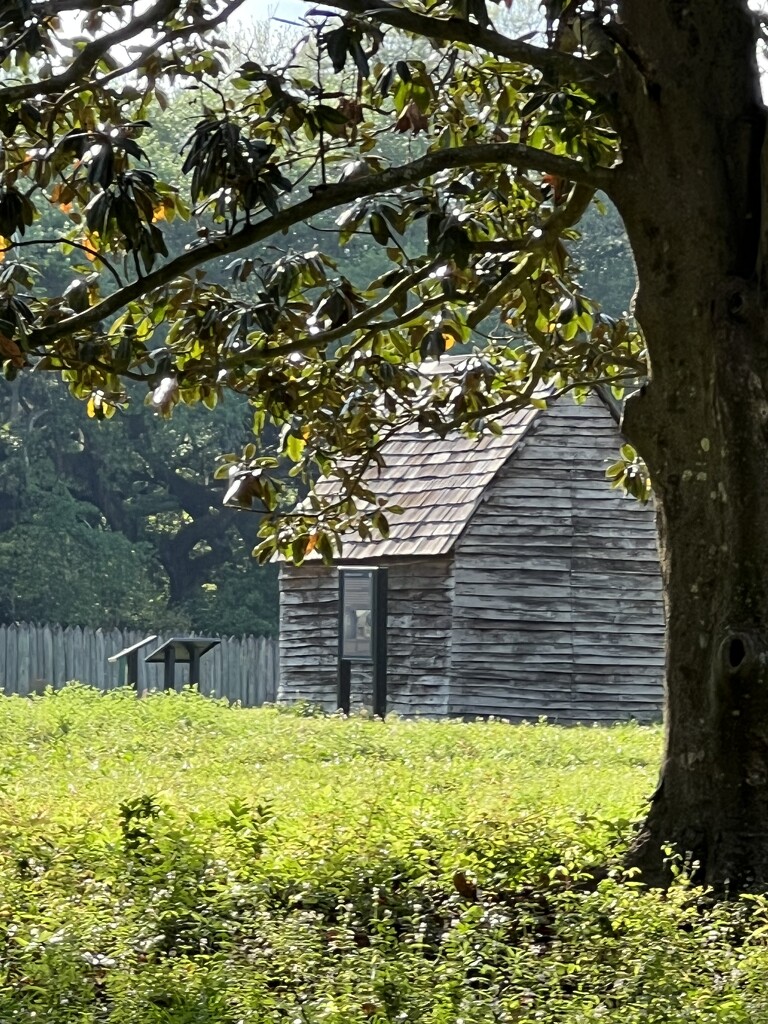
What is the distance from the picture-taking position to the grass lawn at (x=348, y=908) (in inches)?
215

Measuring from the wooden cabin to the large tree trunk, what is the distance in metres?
15.6

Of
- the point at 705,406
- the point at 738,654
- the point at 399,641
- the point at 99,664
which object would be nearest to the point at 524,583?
the point at 399,641

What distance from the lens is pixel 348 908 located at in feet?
21.1

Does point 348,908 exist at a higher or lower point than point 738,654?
lower

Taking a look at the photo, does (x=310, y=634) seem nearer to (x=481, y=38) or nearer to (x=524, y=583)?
(x=524, y=583)

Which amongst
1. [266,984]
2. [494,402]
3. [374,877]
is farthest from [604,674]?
[266,984]

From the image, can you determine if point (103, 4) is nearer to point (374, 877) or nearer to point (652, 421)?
point (652, 421)

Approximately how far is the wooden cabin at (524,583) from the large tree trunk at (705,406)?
51.2ft

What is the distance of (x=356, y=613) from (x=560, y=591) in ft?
15.9

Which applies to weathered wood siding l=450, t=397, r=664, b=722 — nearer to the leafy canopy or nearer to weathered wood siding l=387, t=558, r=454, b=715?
weathered wood siding l=387, t=558, r=454, b=715

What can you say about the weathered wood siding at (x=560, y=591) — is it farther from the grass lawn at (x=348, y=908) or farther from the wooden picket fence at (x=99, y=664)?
the wooden picket fence at (x=99, y=664)

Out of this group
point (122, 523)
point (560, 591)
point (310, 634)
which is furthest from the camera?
point (122, 523)

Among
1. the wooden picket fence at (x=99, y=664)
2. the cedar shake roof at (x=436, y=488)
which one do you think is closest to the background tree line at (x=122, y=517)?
the wooden picket fence at (x=99, y=664)

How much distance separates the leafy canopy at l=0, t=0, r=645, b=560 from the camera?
21.7 feet
